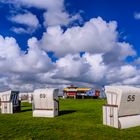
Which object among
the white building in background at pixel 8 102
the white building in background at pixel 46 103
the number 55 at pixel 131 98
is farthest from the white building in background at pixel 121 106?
the white building in background at pixel 8 102

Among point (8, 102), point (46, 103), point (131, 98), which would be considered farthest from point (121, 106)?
point (8, 102)

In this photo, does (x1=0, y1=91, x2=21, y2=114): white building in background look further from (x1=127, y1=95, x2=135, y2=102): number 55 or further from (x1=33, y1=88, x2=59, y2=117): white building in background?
(x1=127, y1=95, x2=135, y2=102): number 55

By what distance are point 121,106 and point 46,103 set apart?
964 cm

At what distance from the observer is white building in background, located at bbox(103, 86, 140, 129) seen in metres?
20.7

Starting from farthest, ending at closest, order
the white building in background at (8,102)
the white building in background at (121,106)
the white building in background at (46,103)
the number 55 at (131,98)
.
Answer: the white building in background at (8,102), the white building in background at (46,103), the number 55 at (131,98), the white building in background at (121,106)

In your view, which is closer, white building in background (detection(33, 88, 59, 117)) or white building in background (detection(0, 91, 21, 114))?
white building in background (detection(33, 88, 59, 117))

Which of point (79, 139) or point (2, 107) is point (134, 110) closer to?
point (79, 139)

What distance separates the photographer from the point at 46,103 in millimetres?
28703

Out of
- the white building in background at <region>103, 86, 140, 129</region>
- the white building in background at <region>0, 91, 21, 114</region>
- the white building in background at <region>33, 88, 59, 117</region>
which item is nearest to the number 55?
the white building in background at <region>103, 86, 140, 129</region>

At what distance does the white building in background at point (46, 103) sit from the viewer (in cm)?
2841

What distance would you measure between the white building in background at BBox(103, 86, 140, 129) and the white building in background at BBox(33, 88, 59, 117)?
7.93 m

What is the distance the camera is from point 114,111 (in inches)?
823

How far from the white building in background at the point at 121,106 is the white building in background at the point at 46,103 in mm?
7931

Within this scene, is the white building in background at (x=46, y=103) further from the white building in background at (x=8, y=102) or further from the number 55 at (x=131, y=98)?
the number 55 at (x=131, y=98)
